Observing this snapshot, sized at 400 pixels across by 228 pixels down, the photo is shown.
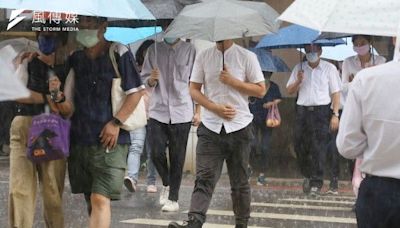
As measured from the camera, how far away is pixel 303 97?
1100 cm

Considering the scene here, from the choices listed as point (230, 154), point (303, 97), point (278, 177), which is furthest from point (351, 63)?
point (278, 177)

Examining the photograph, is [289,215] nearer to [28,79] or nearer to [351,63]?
[351,63]

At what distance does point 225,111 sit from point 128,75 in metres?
1.11

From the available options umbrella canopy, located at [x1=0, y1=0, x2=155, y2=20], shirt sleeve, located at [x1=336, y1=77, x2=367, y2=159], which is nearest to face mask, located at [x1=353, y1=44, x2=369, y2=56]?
umbrella canopy, located at [x1=0, y1=0, x2=155, y2=20]

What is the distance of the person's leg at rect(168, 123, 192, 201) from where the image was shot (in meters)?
8.97

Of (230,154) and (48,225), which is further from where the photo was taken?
(230,154)

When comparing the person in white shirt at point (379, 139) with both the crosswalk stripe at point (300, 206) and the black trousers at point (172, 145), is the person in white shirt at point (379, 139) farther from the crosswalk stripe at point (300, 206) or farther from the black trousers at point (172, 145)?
the crosswalk stripe at point (300, 206)

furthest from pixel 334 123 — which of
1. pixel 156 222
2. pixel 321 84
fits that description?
pixel 156 222

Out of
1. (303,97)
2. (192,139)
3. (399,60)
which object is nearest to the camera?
(399,60)

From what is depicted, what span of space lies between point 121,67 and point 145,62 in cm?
302

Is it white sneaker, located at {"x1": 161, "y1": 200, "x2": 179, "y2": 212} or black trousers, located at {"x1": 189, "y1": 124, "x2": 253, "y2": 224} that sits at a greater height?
black trousers, located at {"x1": 189, "y1": 124, "x2": 253, "y2": 224}

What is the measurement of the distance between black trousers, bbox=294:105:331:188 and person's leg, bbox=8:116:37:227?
17.4ft

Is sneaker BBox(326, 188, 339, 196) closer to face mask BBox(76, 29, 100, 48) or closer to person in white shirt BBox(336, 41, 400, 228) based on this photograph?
face mask BBox(76, 29, 100, 48)

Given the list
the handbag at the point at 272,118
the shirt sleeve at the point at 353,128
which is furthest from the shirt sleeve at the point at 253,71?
the handbag at the point at 272,118
